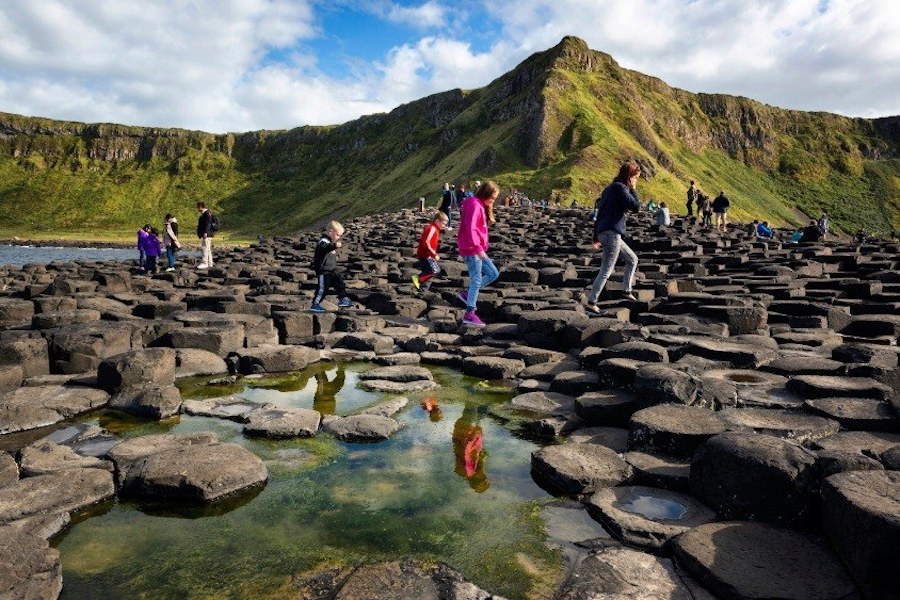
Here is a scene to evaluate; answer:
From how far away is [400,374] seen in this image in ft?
24.2

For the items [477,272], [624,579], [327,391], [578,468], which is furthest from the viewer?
[477,272]

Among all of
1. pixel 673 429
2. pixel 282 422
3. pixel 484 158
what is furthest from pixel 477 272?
pixel 484 158

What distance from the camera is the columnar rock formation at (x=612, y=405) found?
3.10 meters

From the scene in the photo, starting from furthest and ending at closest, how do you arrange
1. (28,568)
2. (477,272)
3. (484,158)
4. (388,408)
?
(484,158) < (477,272) < (388,408) < (28,568)

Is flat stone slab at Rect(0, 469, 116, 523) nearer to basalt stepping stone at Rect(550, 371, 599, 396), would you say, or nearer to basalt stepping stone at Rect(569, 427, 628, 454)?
basalt stepping stone at Rect(569, 427, 628, 454)

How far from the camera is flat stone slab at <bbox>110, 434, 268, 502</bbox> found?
12.8ft

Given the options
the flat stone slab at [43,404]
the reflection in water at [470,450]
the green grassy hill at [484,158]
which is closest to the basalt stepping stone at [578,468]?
the reflection in water at [470,450]

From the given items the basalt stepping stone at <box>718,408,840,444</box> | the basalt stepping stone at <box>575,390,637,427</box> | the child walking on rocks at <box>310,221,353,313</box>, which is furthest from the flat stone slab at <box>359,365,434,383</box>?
the child walking on rocks at <box>310,221,353,313</box>

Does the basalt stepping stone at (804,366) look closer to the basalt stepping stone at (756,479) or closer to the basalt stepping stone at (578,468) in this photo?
the basalt stepping stone at (756,479)

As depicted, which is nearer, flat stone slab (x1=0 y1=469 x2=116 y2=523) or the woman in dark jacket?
flat stone slab (x1=0 y1=469 x2=116 y2=523)

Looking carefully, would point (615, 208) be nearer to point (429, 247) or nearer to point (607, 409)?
point (607, 409)

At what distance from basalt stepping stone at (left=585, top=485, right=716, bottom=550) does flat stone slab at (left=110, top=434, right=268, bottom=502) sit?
2398mm

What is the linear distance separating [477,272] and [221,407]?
5.00m

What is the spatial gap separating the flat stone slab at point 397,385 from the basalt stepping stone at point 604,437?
2170 millimetres
